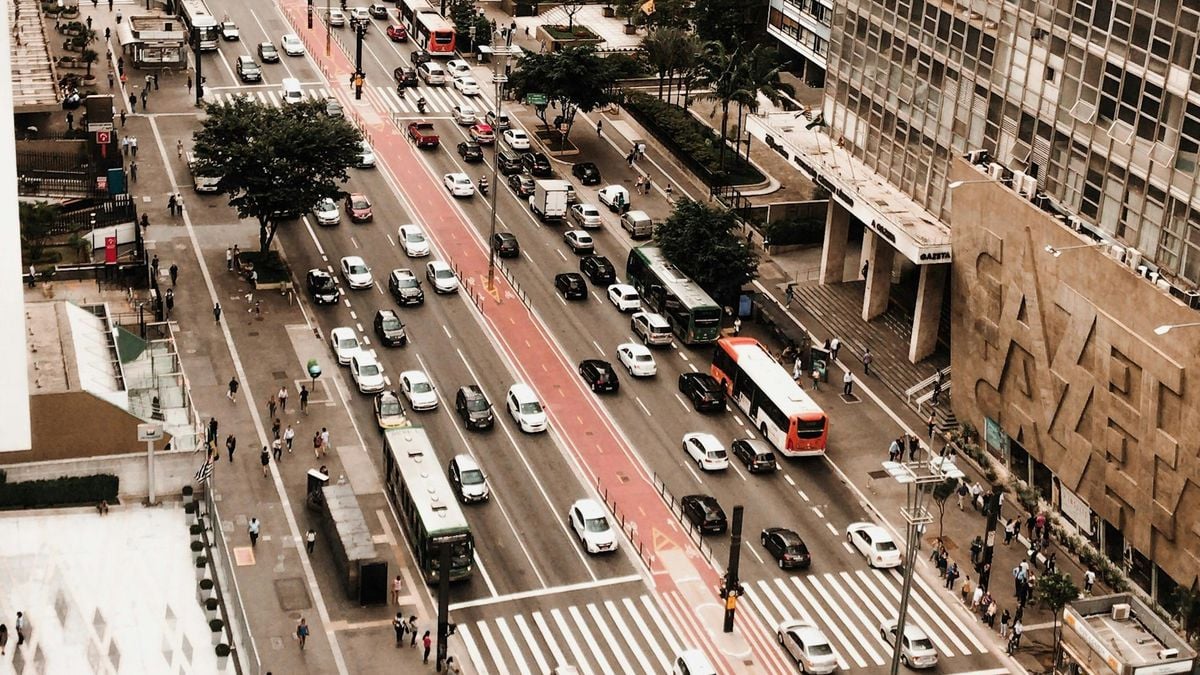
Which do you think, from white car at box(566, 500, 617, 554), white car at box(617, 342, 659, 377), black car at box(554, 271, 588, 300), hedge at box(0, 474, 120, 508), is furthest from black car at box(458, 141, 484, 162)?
hedge at box(0, 474, 120, 508)

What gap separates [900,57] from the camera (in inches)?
4126

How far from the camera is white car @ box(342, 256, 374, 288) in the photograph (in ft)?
369

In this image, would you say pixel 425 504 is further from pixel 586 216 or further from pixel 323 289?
pixel 586 216

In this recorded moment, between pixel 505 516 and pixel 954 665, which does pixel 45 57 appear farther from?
pixel 954 665

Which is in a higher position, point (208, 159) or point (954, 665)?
point (208, 159)

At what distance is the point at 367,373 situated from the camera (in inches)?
3903

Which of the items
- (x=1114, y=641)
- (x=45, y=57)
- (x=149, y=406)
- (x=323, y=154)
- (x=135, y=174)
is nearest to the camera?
(x=1114, y=641)

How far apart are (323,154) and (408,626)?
140 feet

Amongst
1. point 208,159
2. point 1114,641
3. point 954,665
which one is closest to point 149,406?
point 208,159

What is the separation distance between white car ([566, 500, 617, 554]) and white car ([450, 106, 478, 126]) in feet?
206

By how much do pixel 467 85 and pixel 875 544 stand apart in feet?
252

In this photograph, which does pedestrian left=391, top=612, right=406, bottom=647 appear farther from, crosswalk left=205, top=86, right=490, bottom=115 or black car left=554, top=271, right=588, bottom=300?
crosswalk left=205, top=86, right=490, bottom=115

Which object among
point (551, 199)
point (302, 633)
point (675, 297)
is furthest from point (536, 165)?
point (302, 633)

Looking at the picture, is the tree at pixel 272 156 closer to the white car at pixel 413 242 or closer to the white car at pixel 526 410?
the white car at pixel 413 242
